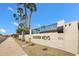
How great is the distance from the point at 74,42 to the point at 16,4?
214 cm

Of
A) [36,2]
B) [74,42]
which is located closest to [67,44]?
[74,42]

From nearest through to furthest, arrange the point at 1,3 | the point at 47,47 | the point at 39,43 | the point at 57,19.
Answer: the point at 1,3 < the point at 57,19 < the point at 47,47 < the point at 39,43

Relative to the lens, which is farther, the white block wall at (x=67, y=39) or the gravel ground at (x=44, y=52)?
the white block wall at (x=67, y=39)

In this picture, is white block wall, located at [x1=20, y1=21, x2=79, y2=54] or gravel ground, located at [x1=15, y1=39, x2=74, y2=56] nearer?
gravel ground, located at [x1=15, y1=39, x2=74, y2=56]

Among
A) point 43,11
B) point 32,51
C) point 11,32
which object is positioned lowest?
point 32,51

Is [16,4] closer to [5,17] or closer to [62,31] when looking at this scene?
[5,17]

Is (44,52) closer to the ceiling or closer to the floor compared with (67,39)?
closer to the floor

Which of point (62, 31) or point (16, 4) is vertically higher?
point (16, 4)

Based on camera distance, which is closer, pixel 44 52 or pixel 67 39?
pixel 44 52

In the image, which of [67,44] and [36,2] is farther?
[67,44]

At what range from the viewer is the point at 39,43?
952 cm

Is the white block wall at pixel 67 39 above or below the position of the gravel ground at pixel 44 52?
above

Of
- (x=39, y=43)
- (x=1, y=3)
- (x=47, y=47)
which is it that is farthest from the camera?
(x=39, y=43)

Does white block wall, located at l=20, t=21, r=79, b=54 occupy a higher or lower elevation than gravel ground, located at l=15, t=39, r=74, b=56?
higher
